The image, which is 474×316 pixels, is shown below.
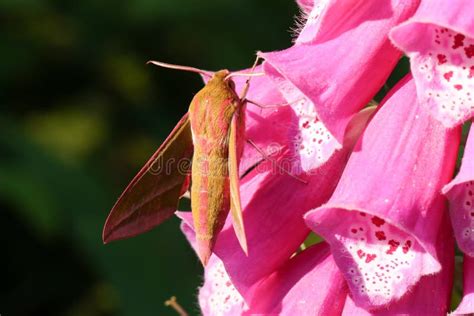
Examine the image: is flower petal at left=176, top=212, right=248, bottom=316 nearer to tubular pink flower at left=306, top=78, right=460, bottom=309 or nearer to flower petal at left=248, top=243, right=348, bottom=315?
flower petal at left=248, top=243, right=348, bottom=315

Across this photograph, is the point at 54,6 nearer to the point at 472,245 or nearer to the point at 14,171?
the point at 14,171

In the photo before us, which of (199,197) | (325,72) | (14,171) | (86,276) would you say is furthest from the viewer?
(86,276)

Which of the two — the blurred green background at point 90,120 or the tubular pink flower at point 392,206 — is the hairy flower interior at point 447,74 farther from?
the blurred green background at point 90,120

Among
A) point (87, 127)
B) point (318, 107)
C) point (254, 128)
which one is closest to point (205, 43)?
point (87, 127)

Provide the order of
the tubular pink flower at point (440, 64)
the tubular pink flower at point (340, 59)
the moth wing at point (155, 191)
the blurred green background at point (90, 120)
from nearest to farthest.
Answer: the tubular pink flower at point (440, 64) < the tubular pink flower at point (340, 59) < the moth wing at point (155, 191) < the blurred green background at point (90, 120)

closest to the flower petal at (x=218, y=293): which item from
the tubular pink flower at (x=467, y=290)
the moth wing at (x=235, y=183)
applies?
the moth wing at (x=235, y=183)

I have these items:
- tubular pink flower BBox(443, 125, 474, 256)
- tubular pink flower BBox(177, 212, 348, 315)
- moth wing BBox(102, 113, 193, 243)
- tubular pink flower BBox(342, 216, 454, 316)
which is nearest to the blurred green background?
moth wing BBox(102, 113, 193, 243)
